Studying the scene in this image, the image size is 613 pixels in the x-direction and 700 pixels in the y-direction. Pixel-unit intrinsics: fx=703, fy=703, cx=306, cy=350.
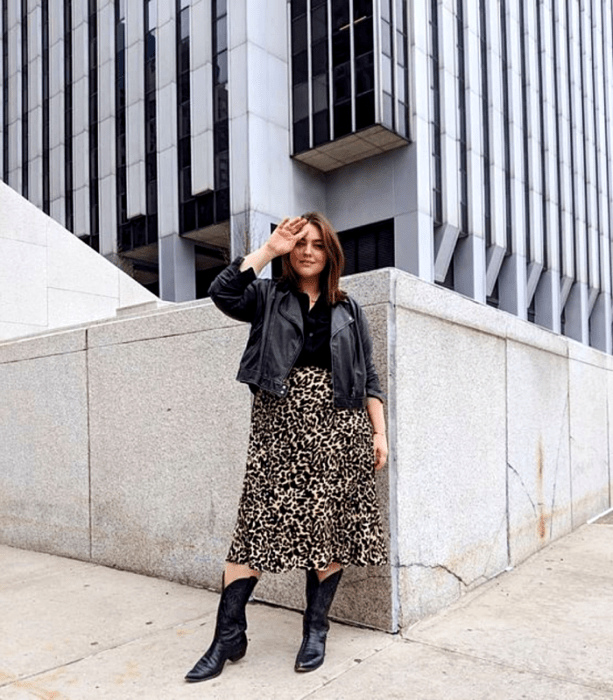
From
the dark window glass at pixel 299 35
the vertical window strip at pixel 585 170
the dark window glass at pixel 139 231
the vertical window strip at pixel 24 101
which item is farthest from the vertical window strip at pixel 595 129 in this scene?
the vertical window strip at pixel 24 101

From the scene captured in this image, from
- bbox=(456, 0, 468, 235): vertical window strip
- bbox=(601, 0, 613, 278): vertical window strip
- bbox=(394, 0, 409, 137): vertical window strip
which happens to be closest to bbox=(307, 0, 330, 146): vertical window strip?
bbox=(394, 0, 409, 137): vertical window strip

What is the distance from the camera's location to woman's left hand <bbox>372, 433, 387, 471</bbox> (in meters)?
3.18

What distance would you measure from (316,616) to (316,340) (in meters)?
1.21

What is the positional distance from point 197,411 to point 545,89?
32667 mm

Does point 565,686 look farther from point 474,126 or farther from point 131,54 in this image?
point 131,54

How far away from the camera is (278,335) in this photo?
3049mm

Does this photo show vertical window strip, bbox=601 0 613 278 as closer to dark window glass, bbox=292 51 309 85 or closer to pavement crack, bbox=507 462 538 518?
dark window glass, bbox=292 51 309 85

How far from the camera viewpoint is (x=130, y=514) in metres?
4.75

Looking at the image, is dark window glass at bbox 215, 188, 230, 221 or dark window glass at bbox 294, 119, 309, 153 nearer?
dark window glass at bbox 215, 188, 230, 221

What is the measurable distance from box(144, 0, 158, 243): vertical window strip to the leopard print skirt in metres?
24.7

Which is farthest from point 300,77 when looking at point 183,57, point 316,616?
point 316,616

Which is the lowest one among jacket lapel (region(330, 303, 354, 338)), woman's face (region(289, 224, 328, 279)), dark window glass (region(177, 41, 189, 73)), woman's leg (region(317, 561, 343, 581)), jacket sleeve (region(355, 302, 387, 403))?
woman's leg (region(317, 561, 343, 581))

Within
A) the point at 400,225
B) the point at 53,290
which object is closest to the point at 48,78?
the point at 400,225

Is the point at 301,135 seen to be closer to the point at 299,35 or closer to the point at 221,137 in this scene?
the point at 221,137
